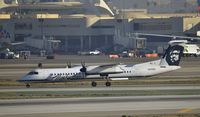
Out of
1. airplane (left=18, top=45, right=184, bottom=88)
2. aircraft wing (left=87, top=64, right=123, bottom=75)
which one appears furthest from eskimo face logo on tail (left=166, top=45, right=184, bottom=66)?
aircraft wing (left=87, top=64, right=123, bottom=75)

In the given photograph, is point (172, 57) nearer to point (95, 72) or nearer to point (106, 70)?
point (106, 70)

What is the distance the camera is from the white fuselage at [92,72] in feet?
303

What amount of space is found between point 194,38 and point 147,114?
456ft

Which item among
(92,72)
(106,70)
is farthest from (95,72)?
(106,70)

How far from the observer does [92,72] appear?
9431cm

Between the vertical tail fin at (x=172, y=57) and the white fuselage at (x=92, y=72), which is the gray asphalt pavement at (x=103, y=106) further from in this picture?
the vertical tail fin at (x=172, y=57)

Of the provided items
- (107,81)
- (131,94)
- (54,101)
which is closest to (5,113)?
(54,101)

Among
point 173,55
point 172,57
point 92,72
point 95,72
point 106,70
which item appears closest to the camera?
point 92,72

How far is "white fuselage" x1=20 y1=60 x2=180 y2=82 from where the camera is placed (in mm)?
92312

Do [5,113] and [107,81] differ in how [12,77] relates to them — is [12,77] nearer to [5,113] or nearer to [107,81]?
[107,81]

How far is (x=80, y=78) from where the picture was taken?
308 ft

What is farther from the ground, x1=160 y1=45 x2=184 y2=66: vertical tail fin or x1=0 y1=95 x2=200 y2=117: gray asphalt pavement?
x1=160 y1=45 x2=184 y2=66: vertical tail fin

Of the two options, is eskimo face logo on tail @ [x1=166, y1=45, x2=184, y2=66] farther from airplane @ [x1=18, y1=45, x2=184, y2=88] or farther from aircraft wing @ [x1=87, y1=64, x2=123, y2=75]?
aircraft wing @ [x1=87, y1=64, x2=123, y2=75]

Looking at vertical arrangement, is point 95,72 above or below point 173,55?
below
